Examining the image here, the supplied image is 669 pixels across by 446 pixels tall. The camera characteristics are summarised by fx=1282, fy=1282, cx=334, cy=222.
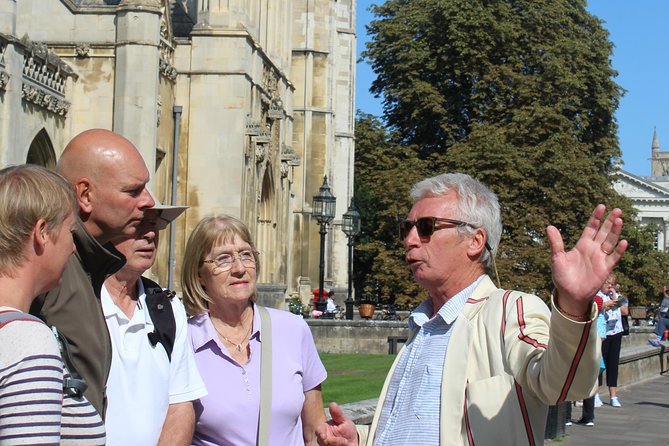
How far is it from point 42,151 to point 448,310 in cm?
1959

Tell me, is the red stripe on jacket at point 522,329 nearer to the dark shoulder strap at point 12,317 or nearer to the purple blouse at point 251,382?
the purple blouse at point 251,382

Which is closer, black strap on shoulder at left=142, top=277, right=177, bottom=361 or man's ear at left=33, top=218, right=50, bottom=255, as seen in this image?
man's ear at left=33, top=218, right=50, bottom=255

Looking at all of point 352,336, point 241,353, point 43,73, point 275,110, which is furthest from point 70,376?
point 275,110

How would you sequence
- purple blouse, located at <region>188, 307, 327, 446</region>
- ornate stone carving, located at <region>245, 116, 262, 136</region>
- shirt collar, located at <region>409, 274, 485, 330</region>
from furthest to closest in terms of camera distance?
ornate stone carving, located at <region>245, 116, 262, 136</region> < purple blouse, located at <region>188, 307, 327, 446</region> < shirt collar, located at <region>409, 274, 485, 330</region>

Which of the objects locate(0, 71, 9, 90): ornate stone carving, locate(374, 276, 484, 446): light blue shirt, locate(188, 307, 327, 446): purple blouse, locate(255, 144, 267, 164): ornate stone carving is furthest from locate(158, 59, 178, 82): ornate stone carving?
locate(374, 276, 484, 446): light blue shirt

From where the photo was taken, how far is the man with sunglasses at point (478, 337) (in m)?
3.46

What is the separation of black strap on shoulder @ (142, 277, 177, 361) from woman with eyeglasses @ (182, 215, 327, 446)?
0.39 metres

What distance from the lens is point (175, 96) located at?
28.6m

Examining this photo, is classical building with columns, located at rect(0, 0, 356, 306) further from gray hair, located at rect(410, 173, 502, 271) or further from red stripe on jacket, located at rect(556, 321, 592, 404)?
red stripe on jacket, located at rect(556, 321, 592, 404)

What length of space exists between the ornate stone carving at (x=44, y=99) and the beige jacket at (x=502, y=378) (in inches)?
705

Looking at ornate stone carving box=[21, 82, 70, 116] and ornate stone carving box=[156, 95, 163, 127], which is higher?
ornate stone carving box=[156, 95, 163, 127]

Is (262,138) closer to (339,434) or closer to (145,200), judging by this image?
(145,200)

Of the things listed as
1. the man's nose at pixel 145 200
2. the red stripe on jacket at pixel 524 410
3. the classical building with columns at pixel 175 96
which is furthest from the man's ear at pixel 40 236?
the classical building with columns at pixel 175 96

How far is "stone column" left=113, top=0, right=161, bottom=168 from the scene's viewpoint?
24453mm
